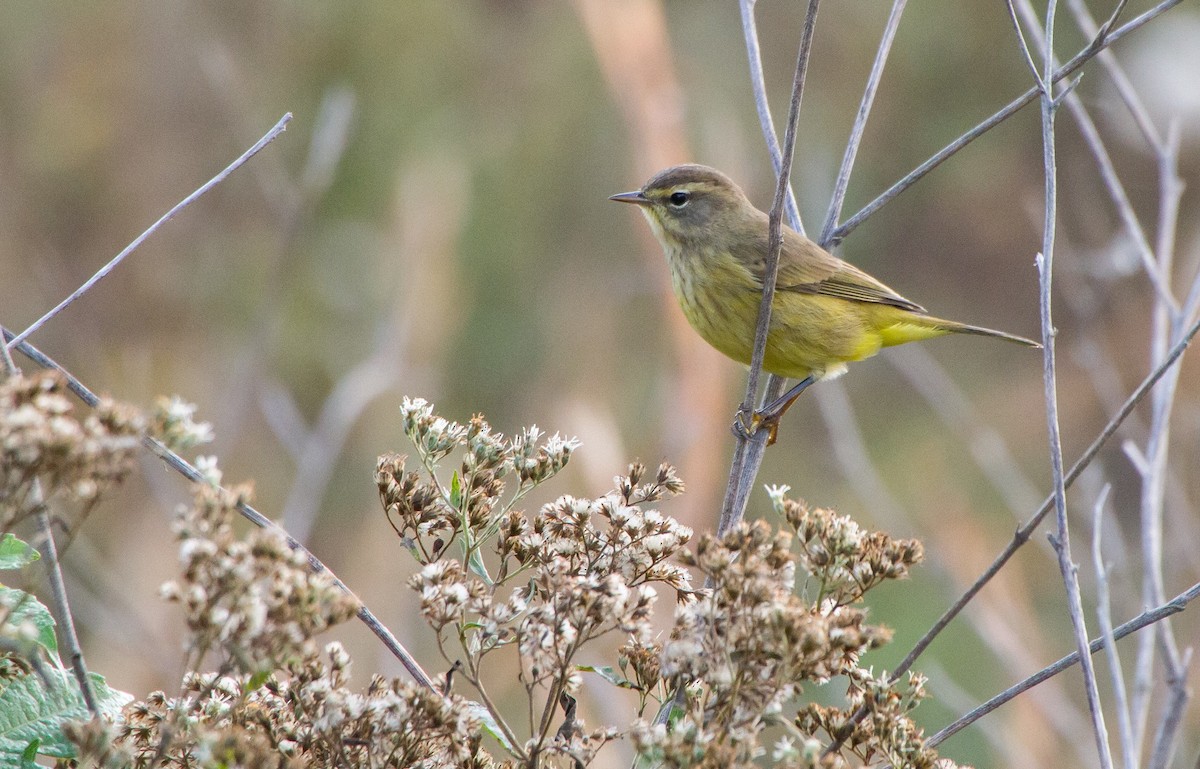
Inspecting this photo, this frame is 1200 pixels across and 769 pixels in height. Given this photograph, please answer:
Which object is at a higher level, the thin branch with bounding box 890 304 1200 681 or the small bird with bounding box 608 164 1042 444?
the small bird with bounding box 608 164 1042 444

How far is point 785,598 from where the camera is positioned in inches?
57.5

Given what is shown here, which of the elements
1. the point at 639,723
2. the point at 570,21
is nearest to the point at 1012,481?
the point at 639,723

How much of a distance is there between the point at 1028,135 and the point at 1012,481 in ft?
17.2

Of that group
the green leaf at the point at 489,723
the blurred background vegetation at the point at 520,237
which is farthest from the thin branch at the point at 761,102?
the blurred background vegetation at the point at 520,237

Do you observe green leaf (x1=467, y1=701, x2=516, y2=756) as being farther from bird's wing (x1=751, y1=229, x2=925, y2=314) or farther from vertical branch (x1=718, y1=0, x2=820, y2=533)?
bird's wing (x1=751, y1=229, x2=925, y2=314)

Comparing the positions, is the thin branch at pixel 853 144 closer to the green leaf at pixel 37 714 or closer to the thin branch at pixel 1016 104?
the thin branch at pixel 1016 104

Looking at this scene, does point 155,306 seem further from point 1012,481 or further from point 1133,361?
point 1133,361

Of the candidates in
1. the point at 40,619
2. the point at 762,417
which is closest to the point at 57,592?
the point at 40,619

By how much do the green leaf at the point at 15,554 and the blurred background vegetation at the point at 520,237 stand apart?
352 cm

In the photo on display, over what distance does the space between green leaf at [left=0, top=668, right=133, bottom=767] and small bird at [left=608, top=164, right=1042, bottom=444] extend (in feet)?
8.85

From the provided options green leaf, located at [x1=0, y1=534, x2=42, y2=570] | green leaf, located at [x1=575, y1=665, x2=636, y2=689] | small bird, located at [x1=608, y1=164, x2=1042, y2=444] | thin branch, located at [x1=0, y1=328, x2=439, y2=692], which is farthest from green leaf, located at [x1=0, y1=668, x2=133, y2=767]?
small bird, located at [x1=608, y1=164, x2=1042, y2=444]

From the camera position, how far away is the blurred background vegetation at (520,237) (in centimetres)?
594

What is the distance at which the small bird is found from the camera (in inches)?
158

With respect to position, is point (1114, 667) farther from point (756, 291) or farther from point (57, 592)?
point (756, 291)
